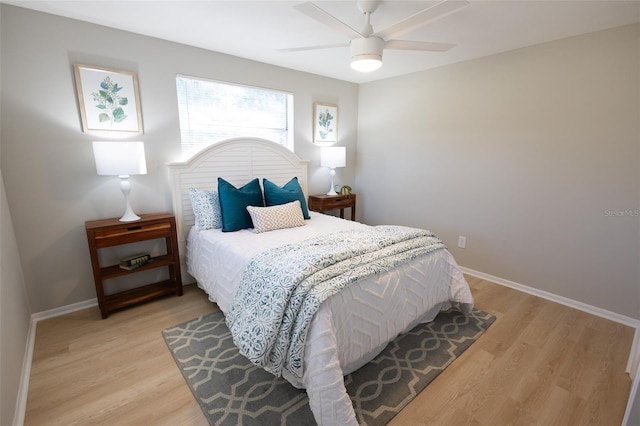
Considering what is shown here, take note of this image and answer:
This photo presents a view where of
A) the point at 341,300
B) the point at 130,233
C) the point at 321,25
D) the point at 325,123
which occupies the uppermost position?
the point at 321,25

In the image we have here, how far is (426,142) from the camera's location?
3611mm

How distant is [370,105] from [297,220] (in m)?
2.32

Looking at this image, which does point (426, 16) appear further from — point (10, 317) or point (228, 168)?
point (10, 317)

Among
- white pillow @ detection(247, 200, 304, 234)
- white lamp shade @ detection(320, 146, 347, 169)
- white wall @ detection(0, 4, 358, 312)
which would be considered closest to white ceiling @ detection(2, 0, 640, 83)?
white wall @ detection(0, 4, 358, 312)

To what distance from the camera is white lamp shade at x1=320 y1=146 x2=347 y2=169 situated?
3898 mm

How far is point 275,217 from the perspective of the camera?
9.07 ft

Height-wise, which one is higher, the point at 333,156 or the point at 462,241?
the point at 333,156

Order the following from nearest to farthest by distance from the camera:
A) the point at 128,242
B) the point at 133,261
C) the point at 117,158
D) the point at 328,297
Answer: the point at 328,297 → the point at 117,158 → the point at 128,242 → the point at 133,261

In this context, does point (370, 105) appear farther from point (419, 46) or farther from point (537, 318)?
point (537, 318)

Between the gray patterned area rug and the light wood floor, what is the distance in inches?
2.6

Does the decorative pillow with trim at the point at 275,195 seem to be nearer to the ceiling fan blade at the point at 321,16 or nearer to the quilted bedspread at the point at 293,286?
the quilted bedspread at the point at 293,286

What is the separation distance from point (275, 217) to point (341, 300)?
1347 millimetres

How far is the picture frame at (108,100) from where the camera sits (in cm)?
236

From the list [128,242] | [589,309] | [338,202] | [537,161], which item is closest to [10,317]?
[128,242]
